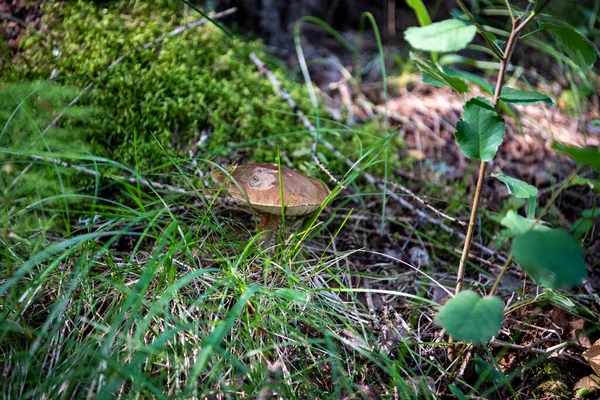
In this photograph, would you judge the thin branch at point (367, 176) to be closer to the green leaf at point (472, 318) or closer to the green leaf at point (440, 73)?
the green leaf at point (440, 73)

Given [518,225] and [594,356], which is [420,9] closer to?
[518,225]

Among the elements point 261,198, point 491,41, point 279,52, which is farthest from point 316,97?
point 491,41

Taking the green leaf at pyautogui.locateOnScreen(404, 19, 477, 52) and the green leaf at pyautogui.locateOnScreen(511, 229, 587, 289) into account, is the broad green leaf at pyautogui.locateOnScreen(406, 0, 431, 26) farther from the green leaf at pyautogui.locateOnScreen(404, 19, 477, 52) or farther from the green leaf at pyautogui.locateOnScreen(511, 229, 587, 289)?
the green leaf at pyautogui.locateOnScreen(511, 229, 587, 289)

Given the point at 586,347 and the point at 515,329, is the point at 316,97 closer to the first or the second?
the point at 515,329

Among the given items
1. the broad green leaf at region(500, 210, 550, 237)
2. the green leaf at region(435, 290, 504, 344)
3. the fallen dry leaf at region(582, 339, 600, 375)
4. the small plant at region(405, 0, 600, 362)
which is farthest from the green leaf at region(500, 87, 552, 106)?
the fallen dry leaf at region(582, 339, 600, 375)

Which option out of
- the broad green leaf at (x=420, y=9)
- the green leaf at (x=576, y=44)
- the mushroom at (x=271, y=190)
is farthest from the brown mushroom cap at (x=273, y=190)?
the broad green leaf at (x=420, y=9)

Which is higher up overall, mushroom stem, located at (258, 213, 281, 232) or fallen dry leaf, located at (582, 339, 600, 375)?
mushroom stem, located at (258, 213, 281, 232)

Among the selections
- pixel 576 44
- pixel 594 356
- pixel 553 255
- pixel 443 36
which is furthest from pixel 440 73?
pixel 594 356
